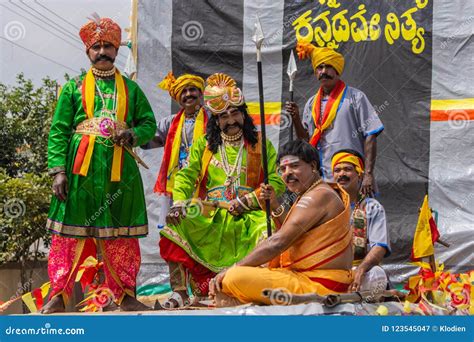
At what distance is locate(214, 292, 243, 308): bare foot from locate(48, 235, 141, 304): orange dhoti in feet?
4.38

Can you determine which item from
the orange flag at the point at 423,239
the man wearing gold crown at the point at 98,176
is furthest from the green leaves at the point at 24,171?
the orange flag at the point at 423,239

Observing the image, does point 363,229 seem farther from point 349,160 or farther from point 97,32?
point 97,32

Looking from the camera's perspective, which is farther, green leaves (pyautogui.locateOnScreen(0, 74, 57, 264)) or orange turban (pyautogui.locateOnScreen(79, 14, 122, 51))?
A: green leaves (pyautogui.locateOnScreen(0, 74, 57, 264))

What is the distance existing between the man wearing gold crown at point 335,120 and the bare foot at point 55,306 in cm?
249

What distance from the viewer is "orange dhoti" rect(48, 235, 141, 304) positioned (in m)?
5.66

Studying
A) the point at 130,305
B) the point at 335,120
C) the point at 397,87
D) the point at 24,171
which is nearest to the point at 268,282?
the point at 130,305

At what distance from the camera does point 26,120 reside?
10.9 m

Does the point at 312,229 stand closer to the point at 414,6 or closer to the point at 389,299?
the point at 389,299

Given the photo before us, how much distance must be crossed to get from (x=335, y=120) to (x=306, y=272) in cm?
246

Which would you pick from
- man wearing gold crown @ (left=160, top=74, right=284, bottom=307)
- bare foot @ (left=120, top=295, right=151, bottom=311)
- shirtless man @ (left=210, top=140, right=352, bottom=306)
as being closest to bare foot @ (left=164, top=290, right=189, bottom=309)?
man wearing gold crown @ (left=160, top=74, right=284, bottom=307)

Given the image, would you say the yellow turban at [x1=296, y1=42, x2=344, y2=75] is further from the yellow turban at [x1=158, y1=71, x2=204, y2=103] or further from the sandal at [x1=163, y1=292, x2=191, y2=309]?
the sandal at [x1=163, y1=292, x2=191, y2=309]

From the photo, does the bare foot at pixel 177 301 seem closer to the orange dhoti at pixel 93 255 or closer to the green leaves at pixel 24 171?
the orange dhoti at pixel 93 255
